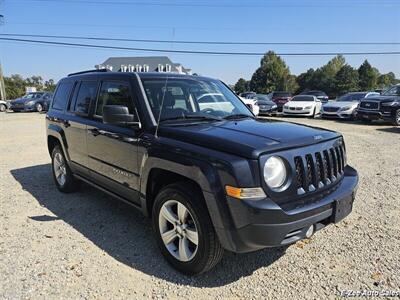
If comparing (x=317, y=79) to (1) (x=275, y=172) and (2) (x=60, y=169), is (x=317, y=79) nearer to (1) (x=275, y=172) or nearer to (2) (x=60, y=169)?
(2) (x=60, y=169)

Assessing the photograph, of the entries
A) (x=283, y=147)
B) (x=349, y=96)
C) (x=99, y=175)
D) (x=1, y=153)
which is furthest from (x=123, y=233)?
(x=349, y=96)

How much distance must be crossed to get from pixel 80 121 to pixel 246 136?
2763 mm

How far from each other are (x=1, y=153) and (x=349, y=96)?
59.8ft

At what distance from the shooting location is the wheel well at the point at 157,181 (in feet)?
11.7

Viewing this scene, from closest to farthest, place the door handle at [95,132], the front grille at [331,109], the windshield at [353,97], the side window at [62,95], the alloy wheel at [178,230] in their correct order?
the alloy wheel at [178,230] → the door handle at [95,132] → the side window at [62,95] → the front grille at [331,109] → the windshield at [353,97]

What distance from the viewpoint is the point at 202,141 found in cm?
321

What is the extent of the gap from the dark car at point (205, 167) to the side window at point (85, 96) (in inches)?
1.3

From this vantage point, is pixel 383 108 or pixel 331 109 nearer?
pixel 383 108

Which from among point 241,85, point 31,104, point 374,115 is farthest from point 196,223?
point 241,85

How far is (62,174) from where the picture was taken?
6.05 meters

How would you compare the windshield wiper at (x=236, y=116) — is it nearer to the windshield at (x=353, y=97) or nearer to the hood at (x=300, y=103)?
the hood at (x=300, y=103)

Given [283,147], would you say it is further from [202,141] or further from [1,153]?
[1,153]

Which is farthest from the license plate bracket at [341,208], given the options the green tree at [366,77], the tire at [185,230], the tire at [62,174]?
the green tree at [366,77]

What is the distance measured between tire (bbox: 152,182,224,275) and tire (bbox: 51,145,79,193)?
2692 millimetres
